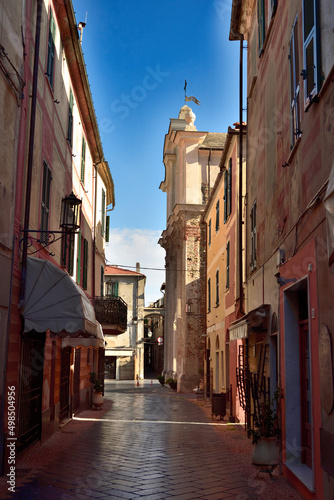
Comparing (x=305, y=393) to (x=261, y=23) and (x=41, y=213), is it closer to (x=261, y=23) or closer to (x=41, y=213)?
(x=41, y=213)

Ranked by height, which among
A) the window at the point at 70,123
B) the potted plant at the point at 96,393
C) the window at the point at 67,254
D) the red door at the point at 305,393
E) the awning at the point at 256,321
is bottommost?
the potted plant at the point at 96,393

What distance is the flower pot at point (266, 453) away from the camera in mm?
Answer: 8031

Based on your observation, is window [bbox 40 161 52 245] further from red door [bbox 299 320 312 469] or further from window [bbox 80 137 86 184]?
window [bbox 80 137 86 184]

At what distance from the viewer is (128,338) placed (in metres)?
49.0

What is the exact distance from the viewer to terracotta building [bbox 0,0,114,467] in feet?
28.6

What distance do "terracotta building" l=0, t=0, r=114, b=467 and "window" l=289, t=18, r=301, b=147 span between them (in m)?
4.04

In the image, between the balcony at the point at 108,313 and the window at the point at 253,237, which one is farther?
the balcony at the point at 108,313

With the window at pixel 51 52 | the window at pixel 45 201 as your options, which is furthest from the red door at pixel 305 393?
the window at pixel 51 52

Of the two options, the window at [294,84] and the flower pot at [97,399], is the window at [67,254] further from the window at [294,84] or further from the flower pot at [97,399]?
the window at [294,84]

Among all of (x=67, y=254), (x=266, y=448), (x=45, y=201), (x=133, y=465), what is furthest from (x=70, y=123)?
(x=266, y=448)

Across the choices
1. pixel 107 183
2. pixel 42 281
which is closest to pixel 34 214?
pixel 42 281

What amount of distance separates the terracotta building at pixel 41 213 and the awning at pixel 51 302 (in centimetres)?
2

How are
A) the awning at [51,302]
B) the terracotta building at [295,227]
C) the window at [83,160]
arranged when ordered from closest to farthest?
the terracotta building at [295,227], the awning at [51,302], the window at [83,160]

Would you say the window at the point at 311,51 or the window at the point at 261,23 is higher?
the window at the point at 261,23
